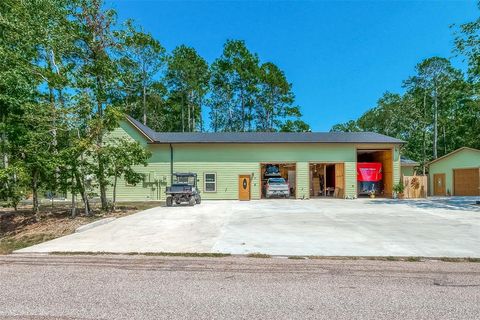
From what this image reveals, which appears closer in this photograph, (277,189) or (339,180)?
(277,189)

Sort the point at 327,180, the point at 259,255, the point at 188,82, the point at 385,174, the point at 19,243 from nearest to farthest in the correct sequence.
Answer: the point at 259,255
the point at 19,243
the point at 385,174
the point at 327,180
the point at 188,82

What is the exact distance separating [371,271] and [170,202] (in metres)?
14.3

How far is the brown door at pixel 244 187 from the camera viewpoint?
22.2 m

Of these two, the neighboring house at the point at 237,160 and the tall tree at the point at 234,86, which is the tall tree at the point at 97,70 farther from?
the tall tree at the point at 234,86

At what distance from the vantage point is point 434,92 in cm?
3903

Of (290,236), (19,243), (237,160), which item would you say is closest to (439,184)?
(237,160)

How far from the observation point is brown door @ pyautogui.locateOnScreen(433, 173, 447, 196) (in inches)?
1118

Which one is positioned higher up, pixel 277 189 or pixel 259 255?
pixel 277 189

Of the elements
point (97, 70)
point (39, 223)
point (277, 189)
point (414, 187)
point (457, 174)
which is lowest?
point (39, 223)

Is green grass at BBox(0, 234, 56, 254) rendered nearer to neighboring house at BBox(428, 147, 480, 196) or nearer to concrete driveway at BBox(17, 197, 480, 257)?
concrete driveway at BBox(17, 197, 480, 257)

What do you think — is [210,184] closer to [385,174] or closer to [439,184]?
[385,174]

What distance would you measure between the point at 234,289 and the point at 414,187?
2248 centimetres

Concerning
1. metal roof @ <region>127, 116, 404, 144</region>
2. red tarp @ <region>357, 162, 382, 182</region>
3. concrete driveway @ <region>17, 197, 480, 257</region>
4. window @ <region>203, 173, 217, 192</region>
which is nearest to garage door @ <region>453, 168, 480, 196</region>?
red tarp @ <region>357, 162, 382, 182</region>

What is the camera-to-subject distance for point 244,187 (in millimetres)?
22281
